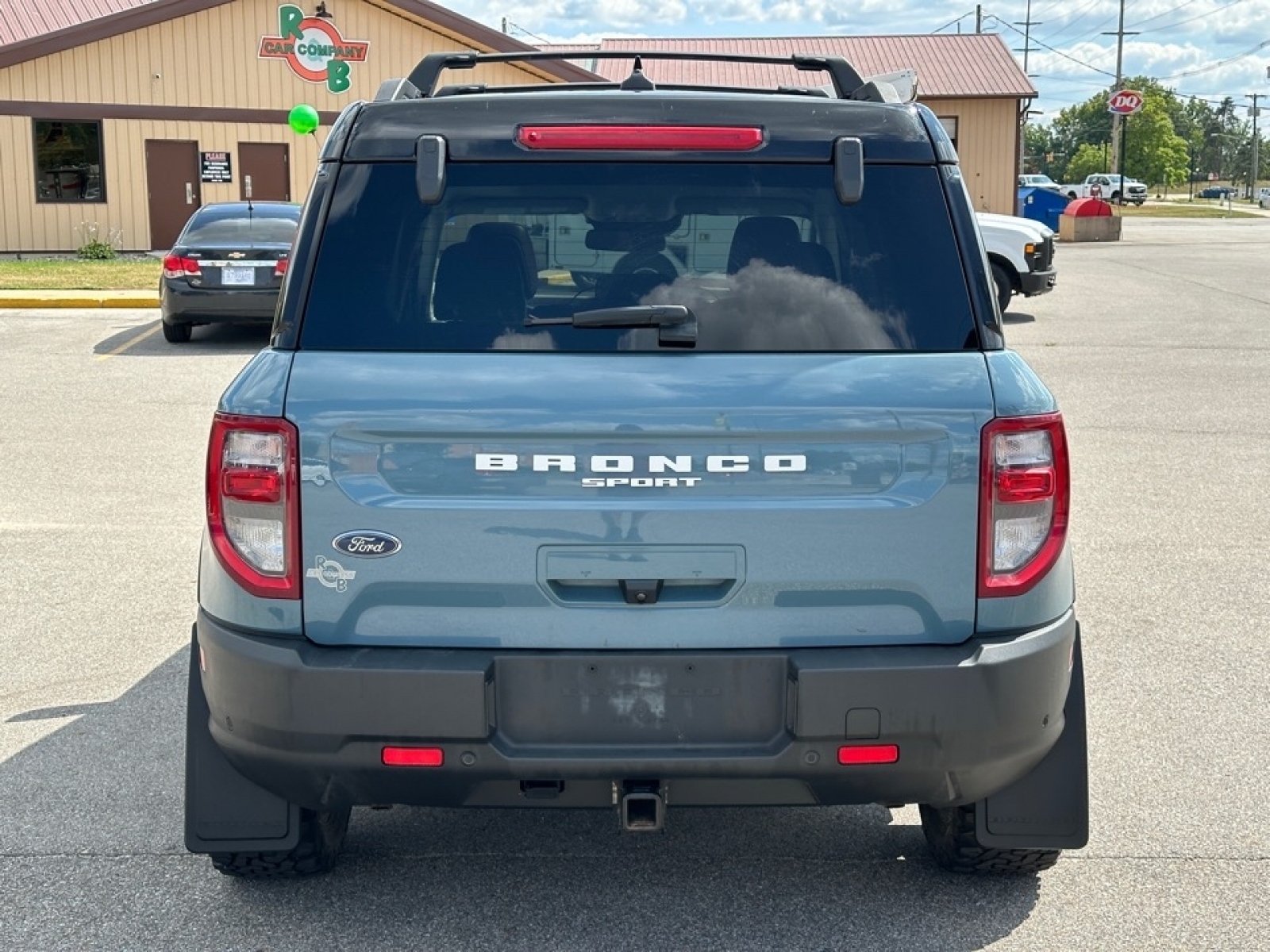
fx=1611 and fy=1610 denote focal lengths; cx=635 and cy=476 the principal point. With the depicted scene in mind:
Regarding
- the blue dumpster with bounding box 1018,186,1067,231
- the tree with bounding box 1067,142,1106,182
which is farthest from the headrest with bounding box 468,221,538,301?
the tree with bounding box 1067,142,1106,182

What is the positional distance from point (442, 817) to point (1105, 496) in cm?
582

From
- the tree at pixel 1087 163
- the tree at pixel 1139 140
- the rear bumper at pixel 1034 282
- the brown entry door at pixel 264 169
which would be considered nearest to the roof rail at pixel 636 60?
the rear bumper at pixel 1034 282

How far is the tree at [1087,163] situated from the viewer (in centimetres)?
13412

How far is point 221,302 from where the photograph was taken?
16547 millimetres

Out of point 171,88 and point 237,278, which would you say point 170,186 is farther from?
point 237,278

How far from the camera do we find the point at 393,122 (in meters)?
3.54

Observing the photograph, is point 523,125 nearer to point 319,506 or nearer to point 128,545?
point 319,506

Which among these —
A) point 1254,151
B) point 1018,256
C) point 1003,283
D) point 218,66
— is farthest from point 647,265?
point 1254,151

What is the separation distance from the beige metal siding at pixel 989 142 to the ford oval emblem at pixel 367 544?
4179 centimetres

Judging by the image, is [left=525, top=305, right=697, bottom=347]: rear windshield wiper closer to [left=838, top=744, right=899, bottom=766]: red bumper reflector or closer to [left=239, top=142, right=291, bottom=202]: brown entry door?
[left=838, top=744, right=899, bottom=766]: red bumper reflector

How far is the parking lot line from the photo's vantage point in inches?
627

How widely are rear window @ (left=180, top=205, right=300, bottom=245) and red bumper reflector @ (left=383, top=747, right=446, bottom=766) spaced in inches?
540

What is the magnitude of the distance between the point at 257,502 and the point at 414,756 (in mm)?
626

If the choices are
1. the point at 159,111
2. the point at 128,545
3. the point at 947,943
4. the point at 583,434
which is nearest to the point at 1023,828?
the point at 947,943
